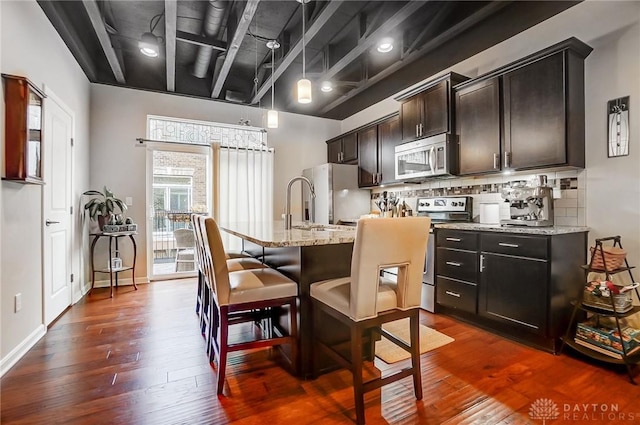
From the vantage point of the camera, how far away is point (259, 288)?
1857 millimetres

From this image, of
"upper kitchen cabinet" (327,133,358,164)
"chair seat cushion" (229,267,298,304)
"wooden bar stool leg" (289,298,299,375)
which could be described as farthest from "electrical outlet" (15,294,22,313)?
"upper kitchen cabinet" (327,133,358,164)

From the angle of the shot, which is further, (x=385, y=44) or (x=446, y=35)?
(x=385, y=44)

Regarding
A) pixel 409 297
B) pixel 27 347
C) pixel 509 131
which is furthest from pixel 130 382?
pixel 509 131

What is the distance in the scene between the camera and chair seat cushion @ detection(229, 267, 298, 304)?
71.9 inches

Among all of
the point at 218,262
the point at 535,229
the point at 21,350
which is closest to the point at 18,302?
the point at 21,350

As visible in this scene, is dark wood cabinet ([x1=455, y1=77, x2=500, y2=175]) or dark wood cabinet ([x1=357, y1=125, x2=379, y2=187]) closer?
dark wood cabinet ([x1=455, y1=77, x2=500, y2=175])

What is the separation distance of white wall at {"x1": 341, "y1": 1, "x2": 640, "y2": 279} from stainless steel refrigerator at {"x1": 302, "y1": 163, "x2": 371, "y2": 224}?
109 inches

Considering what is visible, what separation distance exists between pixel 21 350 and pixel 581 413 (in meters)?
3.58

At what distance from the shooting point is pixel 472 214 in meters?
3.55

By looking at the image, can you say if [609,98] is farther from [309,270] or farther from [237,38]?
[237,38]

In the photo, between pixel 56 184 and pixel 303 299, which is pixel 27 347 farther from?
pixel 303 299

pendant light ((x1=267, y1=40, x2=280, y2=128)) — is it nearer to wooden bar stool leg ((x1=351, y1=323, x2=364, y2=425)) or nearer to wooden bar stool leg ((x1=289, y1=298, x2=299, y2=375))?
wooden bar stool leg ((x1=289, y1=298, x2=299, y2=375))

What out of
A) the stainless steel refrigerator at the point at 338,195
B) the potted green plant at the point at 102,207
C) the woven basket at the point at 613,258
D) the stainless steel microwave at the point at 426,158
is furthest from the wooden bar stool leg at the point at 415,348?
the potted green plant at the point at 102,207

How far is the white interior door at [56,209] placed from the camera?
9.23 feet
